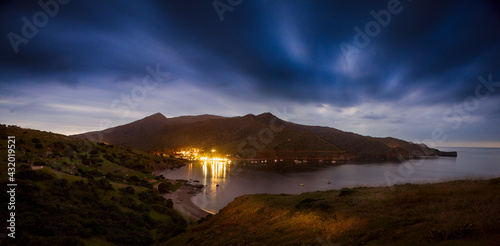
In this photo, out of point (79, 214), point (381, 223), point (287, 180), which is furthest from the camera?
point (287, 180)

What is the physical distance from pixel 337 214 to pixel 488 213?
667 cm

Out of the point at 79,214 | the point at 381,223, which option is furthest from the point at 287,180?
the point at 381,223

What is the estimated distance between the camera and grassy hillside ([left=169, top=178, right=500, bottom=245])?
7.52 m

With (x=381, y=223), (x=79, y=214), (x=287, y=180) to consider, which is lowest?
(x=287, y=180)

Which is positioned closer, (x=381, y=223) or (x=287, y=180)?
(x=381, y=223)

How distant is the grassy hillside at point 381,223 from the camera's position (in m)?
7.52

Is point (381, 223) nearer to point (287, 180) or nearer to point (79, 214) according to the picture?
point (79, 214)

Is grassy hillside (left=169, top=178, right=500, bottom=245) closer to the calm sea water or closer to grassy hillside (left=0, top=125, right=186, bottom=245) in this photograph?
grassy hillside (left=0, top=125, right=186, bottom=245)

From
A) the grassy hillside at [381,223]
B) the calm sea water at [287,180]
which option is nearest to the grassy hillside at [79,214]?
the grassy hillside at [381,223]

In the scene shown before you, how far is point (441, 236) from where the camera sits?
7.42 metres

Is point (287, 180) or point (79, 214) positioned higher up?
point (79, 214)

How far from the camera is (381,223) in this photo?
10.5 m

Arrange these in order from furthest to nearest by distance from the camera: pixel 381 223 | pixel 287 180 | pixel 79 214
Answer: pixel 287 180
pixel 79 214
pixel 381 223

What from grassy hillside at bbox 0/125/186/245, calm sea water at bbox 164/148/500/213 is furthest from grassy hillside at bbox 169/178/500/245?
calm sea water at bbox 164/148/500/213
